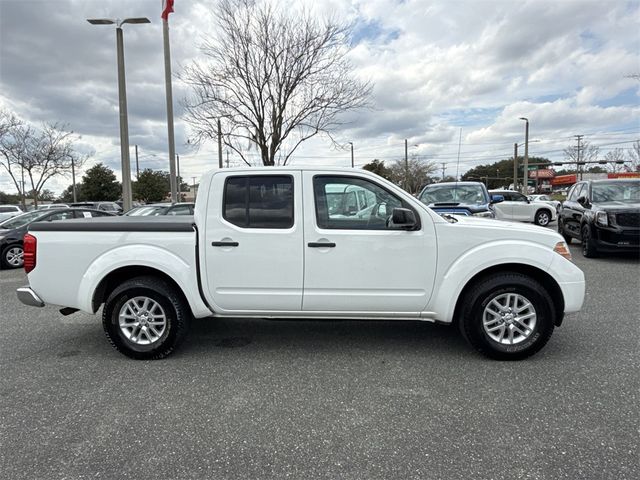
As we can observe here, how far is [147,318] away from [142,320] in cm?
5

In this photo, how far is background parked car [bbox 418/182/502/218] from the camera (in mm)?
9602

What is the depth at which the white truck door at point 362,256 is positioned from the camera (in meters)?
3.80

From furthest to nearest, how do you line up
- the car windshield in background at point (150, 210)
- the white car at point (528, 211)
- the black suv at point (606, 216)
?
the white car at point (528, 211), the car windshield in background at point (150, 210), the black suv at point (606, 216)

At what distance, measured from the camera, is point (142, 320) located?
400 cm

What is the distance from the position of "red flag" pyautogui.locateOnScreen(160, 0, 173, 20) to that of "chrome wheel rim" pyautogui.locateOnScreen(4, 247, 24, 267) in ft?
25.8

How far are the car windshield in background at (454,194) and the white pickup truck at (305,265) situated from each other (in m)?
6.68

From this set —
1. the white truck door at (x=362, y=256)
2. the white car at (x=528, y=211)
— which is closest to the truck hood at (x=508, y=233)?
the white truck door at (x=362, y=256)

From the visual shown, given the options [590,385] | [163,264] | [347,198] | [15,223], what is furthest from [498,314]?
[15,223]

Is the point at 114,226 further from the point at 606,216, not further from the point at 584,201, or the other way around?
the point at 584,201

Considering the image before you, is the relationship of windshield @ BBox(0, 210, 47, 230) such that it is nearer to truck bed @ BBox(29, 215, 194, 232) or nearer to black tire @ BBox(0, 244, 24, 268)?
black tire @ BBox(0, 244, 24, 268)

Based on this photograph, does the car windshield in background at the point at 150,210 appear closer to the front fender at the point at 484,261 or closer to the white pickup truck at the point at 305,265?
the white pickup truck at the point at 305,265

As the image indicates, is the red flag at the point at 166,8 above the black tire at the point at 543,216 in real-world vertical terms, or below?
above

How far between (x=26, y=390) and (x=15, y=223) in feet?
28.9

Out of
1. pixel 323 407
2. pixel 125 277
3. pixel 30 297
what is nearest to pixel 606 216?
pixel 323 407
